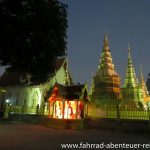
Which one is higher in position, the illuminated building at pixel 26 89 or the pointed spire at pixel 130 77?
the pointed spire at pixel 130 77

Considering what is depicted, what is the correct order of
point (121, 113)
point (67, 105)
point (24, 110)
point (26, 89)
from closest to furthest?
point (121, 113) < point (67, 105) < point (24, 110) < point (26, 89)

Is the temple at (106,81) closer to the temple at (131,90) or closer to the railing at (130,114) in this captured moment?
the temple at (131,90)

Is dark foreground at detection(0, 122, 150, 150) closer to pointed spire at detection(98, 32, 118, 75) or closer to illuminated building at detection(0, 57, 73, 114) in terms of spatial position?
illuminated building at detection(0, 57, 73, 114)

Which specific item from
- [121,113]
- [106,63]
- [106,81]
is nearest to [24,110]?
[121,113]

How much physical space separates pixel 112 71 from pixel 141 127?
34771 millimetres

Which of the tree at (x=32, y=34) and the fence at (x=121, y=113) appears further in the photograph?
the fence at (x=121, y=113)

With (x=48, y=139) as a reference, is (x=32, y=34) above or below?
above

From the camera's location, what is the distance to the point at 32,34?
11008mm

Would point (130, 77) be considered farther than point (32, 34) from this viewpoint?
Yes

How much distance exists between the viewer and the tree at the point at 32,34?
33.6 ft

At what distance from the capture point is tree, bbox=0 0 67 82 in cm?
1025

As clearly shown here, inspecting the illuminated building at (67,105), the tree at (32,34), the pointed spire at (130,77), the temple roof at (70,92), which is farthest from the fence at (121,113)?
the pointed spire at (130,77)

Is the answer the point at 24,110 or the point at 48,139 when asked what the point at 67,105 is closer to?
the point at 48,139

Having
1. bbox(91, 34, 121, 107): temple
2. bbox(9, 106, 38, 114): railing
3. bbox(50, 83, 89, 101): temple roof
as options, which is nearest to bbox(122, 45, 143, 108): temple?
bbox(91, 34, 121, 107): temple
